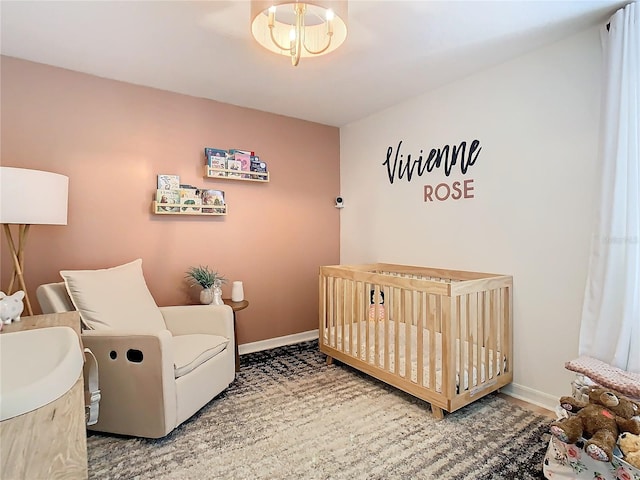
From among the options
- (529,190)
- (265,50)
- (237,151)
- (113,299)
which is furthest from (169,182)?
(529,190)

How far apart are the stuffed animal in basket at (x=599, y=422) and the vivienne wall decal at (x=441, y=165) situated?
1535 mm

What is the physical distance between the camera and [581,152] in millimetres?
2113

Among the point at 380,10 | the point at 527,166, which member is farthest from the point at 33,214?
the point at 527,166

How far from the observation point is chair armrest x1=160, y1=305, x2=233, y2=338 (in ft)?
8.37

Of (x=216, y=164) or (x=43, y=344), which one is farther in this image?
(x=216, y=164)

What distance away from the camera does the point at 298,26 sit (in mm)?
1621

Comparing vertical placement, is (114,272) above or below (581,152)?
below

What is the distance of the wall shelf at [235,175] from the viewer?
10.2ft

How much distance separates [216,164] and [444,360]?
2365 mm

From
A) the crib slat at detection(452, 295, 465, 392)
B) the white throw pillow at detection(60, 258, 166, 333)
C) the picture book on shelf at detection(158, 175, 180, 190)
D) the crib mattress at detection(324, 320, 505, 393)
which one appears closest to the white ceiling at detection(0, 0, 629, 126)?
the picture book on shelf at detection(158, 175, 180, 190)

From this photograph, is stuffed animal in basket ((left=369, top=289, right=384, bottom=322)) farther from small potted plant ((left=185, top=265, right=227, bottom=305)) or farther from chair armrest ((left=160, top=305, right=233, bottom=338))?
small potted plant ((left=185, top=265, right=227, bottom=305))

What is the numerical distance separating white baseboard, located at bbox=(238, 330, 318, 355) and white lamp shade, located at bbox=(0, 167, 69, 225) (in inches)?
74.4

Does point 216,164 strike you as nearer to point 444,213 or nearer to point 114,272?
point 114,272

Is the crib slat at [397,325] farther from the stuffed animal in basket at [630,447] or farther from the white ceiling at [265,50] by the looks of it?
the white ceiling at [265,50]
